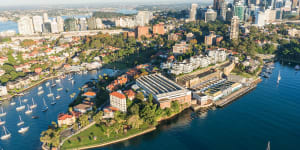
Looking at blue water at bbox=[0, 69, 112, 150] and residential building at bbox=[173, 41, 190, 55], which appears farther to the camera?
residential building at bbox=[173, 41, 190, 55]

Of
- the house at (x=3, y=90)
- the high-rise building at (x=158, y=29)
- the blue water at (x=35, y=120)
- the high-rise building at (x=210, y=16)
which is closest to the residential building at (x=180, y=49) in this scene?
the blue water at (x=35, y=120)

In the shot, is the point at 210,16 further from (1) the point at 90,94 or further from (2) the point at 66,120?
(2) the point at 66,120

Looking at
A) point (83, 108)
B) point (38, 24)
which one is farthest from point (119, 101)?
point (38, 24)

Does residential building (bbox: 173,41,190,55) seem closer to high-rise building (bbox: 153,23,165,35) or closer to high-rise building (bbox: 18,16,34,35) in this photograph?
high-rise building (bbox: 153,23,165,35)

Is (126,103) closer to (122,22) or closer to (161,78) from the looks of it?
(161,78)

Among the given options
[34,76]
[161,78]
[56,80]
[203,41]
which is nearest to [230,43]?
[203,41]

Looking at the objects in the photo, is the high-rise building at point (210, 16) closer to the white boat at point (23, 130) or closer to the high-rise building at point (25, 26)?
the high-rise building at point (25, 26)

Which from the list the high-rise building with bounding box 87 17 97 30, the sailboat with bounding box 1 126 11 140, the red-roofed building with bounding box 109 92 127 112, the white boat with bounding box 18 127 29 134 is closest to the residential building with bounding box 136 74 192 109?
the red-roofed building with bounding box 109 92 127 112
